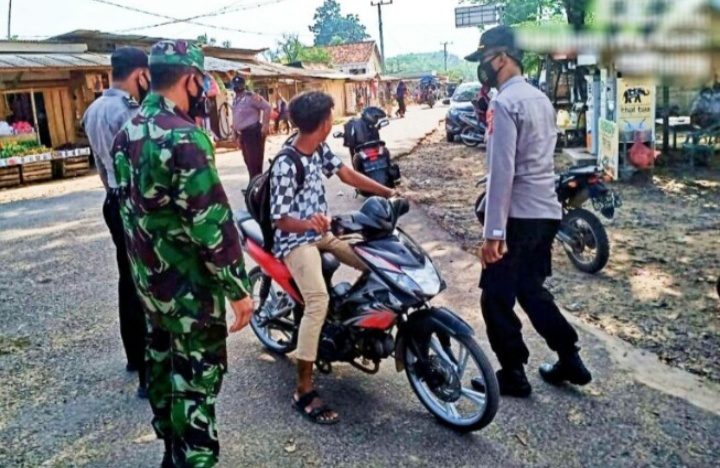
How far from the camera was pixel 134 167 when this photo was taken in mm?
2221

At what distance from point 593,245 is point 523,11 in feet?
78.8

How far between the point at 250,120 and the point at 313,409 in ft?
21.0

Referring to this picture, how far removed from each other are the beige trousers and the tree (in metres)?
86.4

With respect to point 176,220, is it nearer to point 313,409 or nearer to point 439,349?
point 313,409

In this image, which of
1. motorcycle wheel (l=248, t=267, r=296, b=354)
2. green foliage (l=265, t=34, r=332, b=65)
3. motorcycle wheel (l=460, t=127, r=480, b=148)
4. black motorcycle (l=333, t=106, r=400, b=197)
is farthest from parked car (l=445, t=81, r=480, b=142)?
green foliage (l=265, t=34, r=332, b=65)

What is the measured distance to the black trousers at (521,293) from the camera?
3016mm

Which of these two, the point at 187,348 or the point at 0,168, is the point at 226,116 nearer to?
the point at 0,168

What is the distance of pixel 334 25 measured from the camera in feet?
286

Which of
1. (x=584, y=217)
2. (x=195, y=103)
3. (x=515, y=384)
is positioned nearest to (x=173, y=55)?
(x=195, y=103)

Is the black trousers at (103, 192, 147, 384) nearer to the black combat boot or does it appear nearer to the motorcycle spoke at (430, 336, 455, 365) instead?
the black combat boot

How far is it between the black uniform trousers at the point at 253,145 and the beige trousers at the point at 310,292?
5.94 m

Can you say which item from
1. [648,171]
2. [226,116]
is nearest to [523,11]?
[226,116]

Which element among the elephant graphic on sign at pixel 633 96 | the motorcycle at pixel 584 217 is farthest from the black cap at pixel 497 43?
the elephant graphic on sign at pixel 633 96

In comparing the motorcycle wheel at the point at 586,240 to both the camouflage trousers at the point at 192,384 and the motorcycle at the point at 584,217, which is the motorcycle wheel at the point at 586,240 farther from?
the camouflage trousers at the point at 192,384
